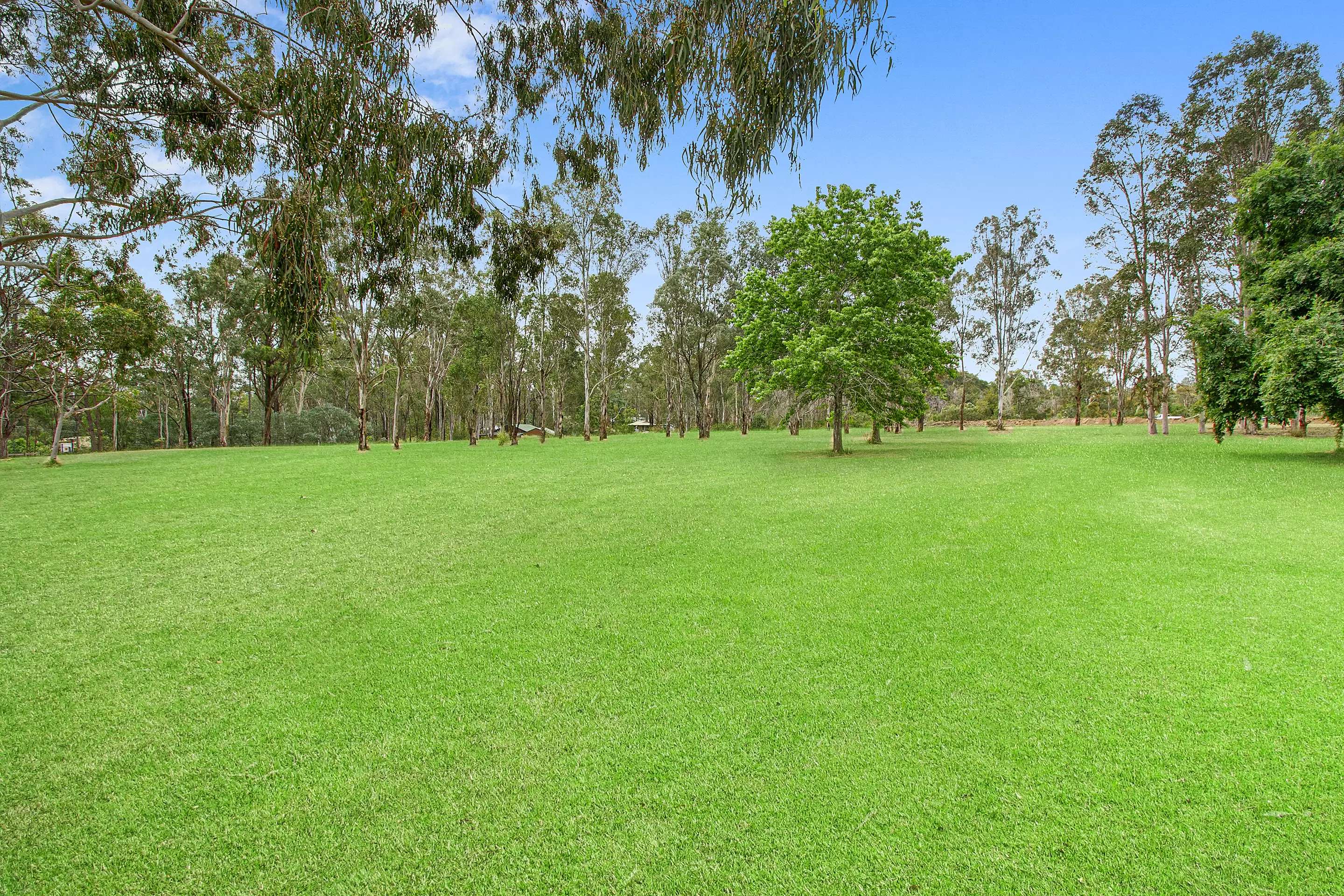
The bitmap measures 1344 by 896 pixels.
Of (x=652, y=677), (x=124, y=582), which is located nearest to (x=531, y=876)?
(x=652, y=677)

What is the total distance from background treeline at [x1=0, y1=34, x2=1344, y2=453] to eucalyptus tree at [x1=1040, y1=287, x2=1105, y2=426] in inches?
7.0

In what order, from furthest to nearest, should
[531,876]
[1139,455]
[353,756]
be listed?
1. [1139,455]
2. [353,756]
3. [531,876]

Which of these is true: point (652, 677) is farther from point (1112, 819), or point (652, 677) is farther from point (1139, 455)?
point (1139, 455)

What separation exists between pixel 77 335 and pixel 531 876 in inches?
1008

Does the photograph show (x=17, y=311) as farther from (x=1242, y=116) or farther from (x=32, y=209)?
(x=1242, y=116)

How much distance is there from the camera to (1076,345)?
44062 mm

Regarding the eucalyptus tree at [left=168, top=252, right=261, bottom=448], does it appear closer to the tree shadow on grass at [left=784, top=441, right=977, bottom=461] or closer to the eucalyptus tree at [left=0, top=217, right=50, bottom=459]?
→ the eucalyptus tree at [left=0, top=217, right=50, bottom=459]

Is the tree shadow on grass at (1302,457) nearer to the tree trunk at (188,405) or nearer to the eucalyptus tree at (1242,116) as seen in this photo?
the eucalyptus tree at (1242,116)

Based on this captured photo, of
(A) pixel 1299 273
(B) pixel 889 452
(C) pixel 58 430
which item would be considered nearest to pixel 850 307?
(B) pixel 889 452

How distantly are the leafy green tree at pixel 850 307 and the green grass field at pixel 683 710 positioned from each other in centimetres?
1060

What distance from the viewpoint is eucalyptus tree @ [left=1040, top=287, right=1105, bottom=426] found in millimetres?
41625

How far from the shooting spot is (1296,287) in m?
13.4

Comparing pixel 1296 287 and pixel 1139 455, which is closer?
pixel 1296 287

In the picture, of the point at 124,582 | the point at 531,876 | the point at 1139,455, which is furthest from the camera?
the point at 1139,455
